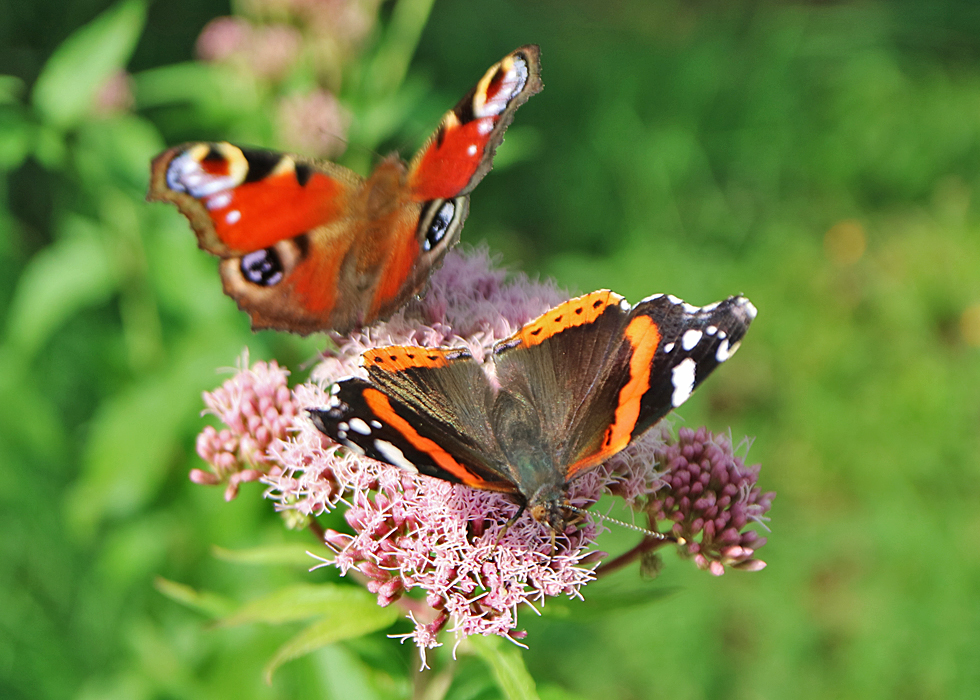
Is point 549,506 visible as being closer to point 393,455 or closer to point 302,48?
point 393,455

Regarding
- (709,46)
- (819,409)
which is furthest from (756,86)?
(819,409)

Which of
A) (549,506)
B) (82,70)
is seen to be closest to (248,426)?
(549,506)

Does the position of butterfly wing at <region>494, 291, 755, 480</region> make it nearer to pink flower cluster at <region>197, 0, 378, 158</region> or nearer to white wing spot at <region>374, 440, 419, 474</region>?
white wing spot at <region>374, 440, 419, 474</region>

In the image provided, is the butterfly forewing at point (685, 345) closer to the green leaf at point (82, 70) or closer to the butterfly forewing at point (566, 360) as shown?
the butterfly forewing at point (566, 360)

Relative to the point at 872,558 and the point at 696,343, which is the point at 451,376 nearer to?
the point at 696,343

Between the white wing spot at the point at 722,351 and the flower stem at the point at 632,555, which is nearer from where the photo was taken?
the white wing spot at the point at 722,351

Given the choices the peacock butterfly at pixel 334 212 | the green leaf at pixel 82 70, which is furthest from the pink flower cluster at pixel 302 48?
the peacock butterfly at pixel 334 212
